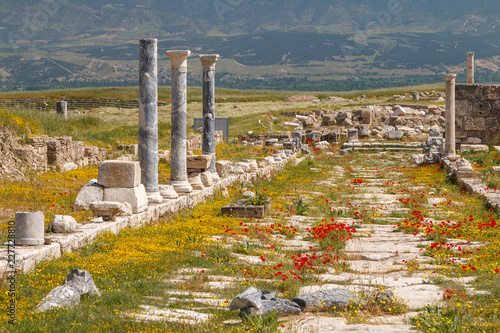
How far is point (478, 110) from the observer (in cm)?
2688

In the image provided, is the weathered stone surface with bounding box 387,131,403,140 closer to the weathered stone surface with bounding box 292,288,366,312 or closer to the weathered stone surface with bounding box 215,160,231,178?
the weathered stone surface with bounding box 215,160,231,178

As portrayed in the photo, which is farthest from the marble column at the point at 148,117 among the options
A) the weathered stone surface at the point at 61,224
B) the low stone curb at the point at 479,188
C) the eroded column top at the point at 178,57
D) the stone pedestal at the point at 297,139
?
the stone pedestal at the point at 297,139

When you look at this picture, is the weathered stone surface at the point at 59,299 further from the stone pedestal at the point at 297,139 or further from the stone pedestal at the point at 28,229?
the stone pedestal at the point at 297,139

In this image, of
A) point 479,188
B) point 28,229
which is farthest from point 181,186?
point 479,188

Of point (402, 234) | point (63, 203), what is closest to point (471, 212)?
point (402, 234)

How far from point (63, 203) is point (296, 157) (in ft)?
54.8

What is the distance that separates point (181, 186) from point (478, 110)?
1732cm

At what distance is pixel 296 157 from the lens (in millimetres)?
28078

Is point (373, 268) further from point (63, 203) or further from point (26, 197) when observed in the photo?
point (26, 197)

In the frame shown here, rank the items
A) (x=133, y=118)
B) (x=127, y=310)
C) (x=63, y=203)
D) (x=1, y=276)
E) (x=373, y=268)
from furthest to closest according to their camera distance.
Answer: (x=133, y=118) → (x=63, y=203) → (x=373, y=268) → (x=1, y=276) → (x=127, y=310)

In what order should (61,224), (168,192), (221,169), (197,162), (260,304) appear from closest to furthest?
(260,304)
(61,224)
(168,192)
(197,162)
(221,169)

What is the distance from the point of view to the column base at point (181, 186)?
14.2 metres

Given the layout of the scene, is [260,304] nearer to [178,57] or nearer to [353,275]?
[353,275]

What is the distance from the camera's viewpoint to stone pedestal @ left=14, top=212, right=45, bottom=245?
825 centimetres
